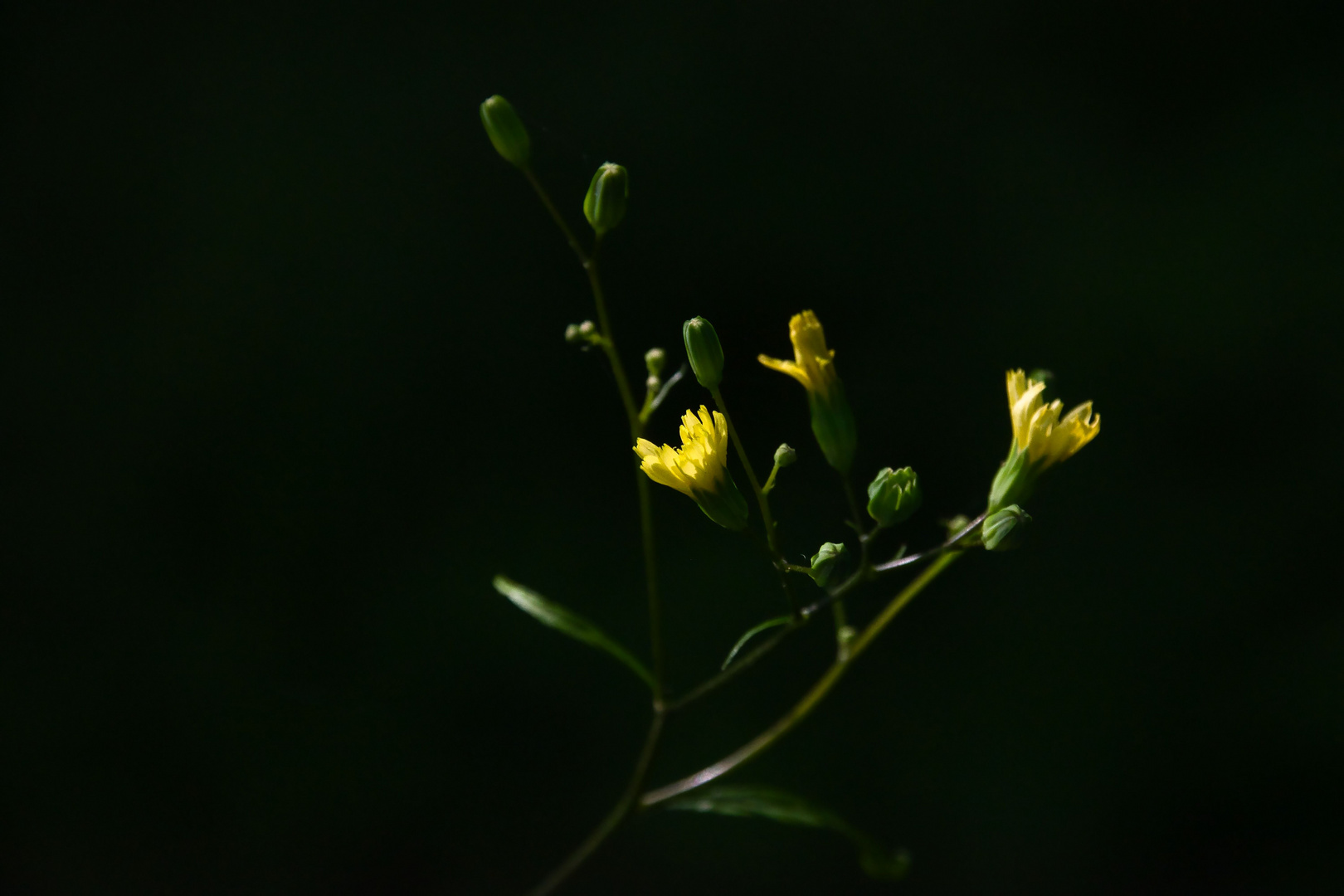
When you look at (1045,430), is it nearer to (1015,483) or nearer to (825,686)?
(1015,483)

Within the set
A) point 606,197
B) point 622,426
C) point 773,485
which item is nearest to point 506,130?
point 606,197

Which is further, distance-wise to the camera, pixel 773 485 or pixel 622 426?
pixel 622 426

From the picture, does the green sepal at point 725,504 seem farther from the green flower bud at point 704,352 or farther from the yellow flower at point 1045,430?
the yellow flower at point 1045,430

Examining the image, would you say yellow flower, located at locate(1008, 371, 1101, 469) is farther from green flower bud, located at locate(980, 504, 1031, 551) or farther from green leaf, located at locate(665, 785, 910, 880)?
green leaf, located at locate(665, 785, 910, 880)

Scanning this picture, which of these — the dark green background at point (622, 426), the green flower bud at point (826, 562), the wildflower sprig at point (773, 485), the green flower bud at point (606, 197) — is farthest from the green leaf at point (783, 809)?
the dark green background at point (622, 426)

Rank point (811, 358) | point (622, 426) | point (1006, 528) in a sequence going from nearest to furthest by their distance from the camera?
1. point (1006, 528)
2. point (811, 358)
3. point (622, 426)

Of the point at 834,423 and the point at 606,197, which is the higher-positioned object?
the point at 606,197

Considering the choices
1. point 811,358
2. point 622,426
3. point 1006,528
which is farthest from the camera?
point 622,426
